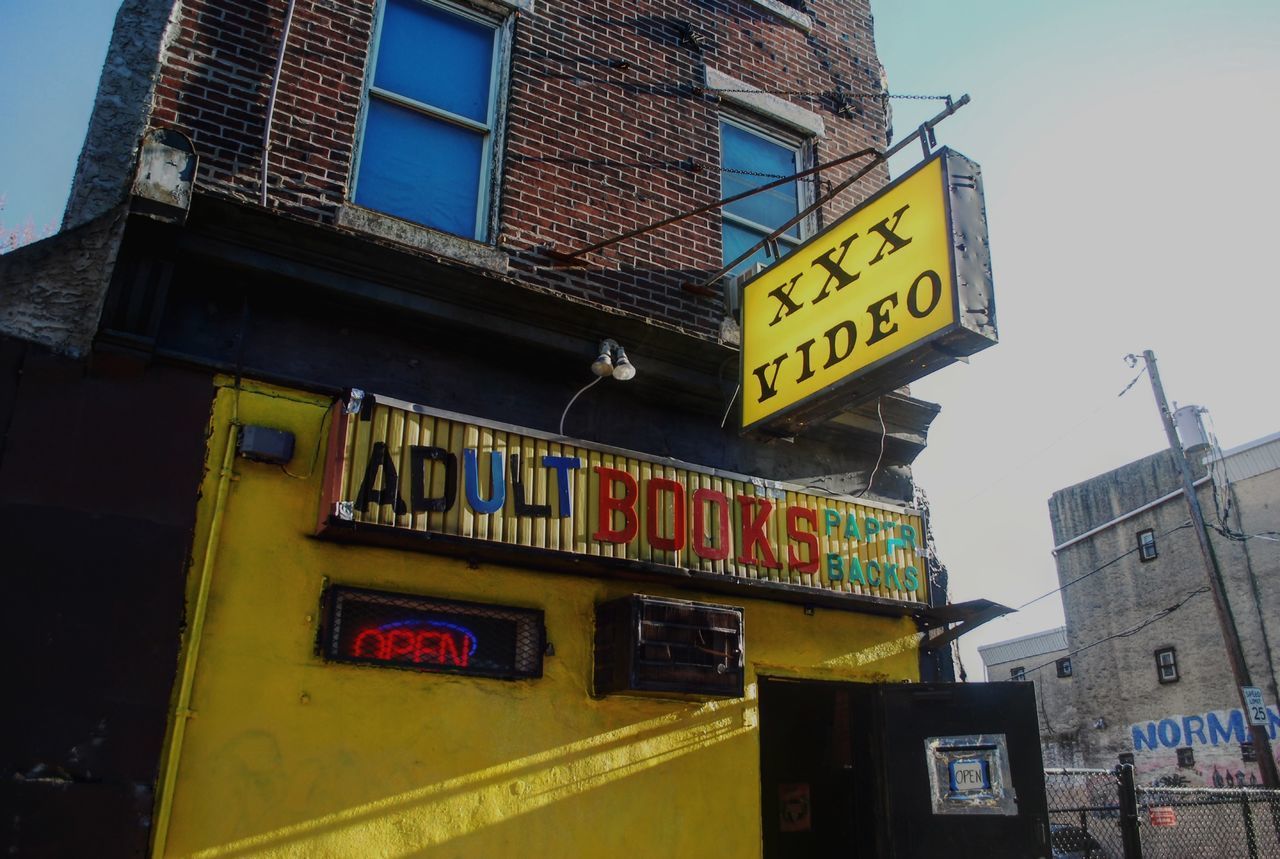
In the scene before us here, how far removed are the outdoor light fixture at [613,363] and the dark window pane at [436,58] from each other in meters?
2.25

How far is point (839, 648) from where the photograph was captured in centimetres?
717

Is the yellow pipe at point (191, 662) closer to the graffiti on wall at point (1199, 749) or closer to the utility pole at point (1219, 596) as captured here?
the utility pole at point (1219, 596)

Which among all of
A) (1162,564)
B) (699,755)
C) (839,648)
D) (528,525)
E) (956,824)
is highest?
(1162,564)

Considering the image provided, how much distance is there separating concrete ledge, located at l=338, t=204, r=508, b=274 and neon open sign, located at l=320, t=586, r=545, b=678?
2415 mm

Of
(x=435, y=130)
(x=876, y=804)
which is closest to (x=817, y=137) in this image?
(x=435, y=130)

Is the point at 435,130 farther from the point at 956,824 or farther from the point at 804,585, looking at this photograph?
the point at 956,824

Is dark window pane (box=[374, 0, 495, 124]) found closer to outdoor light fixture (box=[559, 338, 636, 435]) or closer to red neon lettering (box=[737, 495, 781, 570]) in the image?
outdoor light fixture (box=[559, 338, 636, 435])

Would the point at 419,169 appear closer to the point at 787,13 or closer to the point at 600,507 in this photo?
the point at 600,507

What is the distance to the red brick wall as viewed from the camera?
20.1ft

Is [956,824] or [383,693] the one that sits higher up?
[383,693]

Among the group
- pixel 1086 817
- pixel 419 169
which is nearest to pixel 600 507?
pixel 419 169

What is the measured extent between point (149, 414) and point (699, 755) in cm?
401

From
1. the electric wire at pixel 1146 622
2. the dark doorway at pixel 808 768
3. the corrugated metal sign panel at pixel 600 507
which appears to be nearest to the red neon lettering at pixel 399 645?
the corrugated metal sign panel at pixel 600 507

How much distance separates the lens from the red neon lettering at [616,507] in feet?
19.7
